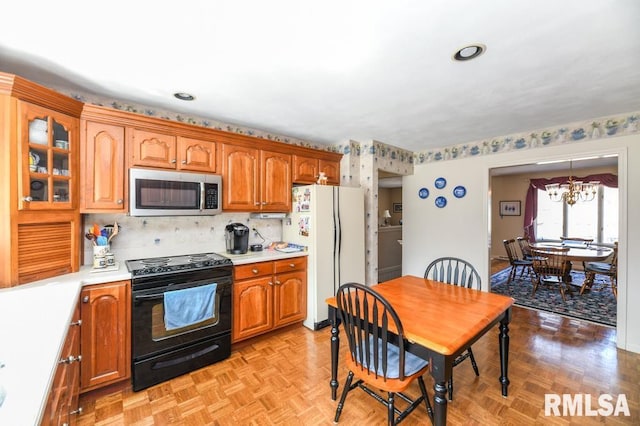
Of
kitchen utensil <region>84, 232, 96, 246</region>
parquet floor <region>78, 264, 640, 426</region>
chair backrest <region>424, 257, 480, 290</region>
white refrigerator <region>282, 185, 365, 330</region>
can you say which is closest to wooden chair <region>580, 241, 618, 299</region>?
parquet floor <region>78, 264, 640, 426</region>

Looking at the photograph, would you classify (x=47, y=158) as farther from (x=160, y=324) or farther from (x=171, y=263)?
(x=160, y=324)

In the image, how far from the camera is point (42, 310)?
1.34m

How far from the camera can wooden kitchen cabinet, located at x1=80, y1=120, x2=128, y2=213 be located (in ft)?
6.80

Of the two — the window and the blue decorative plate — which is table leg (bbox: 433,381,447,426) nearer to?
the blue decorative plate

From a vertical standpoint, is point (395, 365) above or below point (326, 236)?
below

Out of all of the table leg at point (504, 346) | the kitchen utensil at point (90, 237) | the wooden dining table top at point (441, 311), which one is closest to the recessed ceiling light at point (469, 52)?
the wooden dining table top at point (441, 311)

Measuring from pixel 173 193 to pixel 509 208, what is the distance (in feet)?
25.8

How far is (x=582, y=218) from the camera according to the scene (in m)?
6.17

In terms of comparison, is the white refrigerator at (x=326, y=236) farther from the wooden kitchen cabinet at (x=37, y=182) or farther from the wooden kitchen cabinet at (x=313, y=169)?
the wooden kitchen cabinet at (x=37, y=182)

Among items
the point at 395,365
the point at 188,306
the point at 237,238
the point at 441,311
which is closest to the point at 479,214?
the point at 441,311

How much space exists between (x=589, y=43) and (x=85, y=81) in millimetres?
3376

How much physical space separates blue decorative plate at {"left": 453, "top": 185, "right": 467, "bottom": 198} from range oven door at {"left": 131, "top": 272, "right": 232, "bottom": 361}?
337 cm

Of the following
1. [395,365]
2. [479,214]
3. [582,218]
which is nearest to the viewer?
[395,365]

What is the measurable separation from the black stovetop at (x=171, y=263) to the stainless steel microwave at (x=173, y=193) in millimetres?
425
